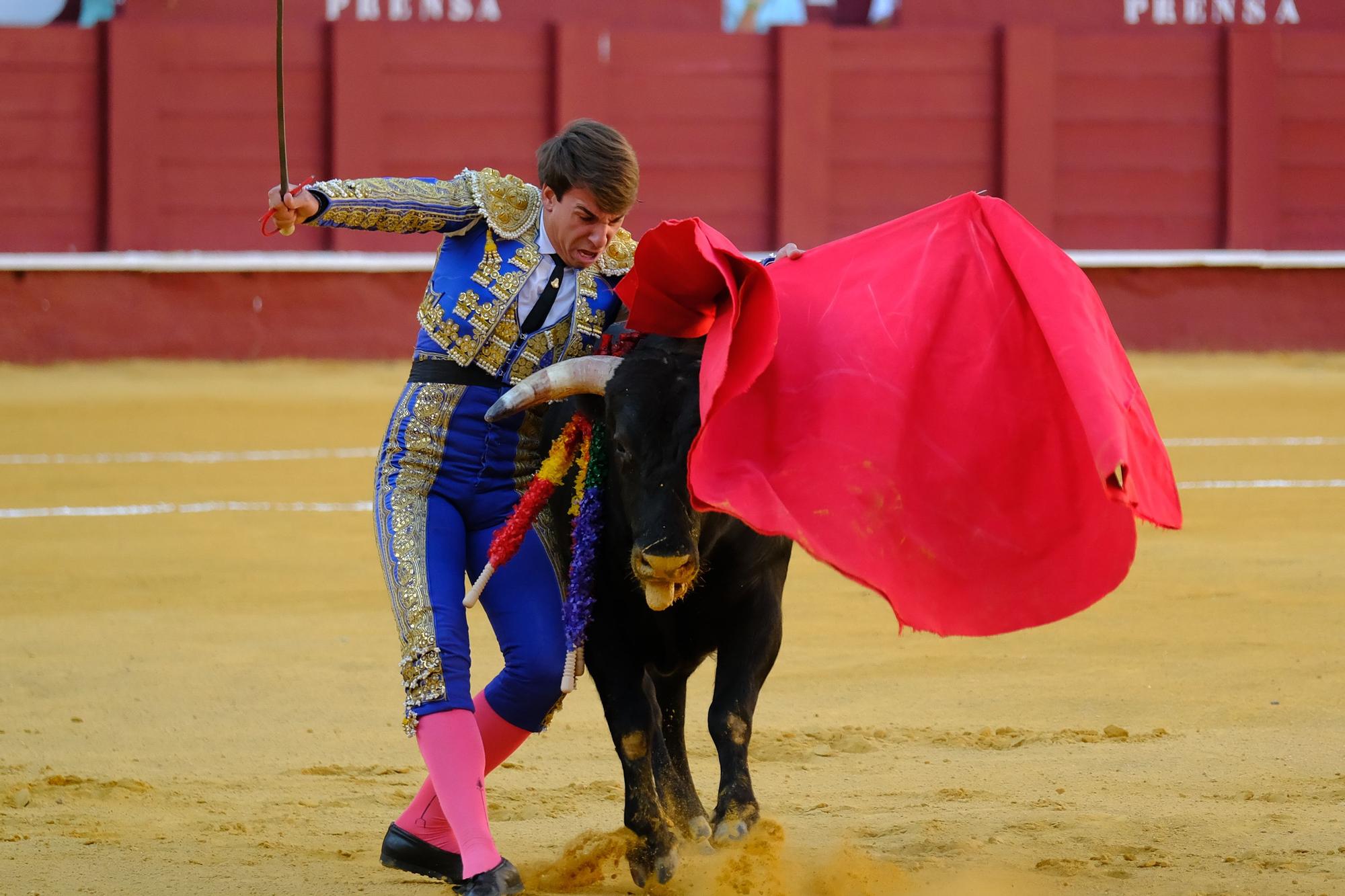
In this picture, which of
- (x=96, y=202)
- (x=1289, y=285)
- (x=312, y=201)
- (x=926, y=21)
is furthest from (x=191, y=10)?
(x=312, y=201)

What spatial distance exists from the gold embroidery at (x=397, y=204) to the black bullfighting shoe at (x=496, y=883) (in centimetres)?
92

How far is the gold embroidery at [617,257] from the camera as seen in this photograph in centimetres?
280

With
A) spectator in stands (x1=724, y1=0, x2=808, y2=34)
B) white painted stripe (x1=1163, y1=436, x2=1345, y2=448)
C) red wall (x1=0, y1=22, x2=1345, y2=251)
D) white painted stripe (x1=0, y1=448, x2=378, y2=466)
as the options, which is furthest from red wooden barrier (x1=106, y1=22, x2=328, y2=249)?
white painted stripe (x1=1163, y1=436, x2=1345, y2=448)

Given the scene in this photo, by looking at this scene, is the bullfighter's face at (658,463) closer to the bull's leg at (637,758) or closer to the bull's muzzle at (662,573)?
the bull's muzzle at (662,573)

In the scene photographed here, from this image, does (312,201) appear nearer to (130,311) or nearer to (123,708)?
(123,708)

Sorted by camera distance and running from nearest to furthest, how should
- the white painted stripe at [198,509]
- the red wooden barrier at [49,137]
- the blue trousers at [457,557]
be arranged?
the blue trousers at [457,557]
the white painted stripe at [198,509]
the red wooden barrier at [49,137]

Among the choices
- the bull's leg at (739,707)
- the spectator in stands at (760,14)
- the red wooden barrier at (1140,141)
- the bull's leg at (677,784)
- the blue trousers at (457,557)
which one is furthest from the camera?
the red wooden barrier at (1140,141)

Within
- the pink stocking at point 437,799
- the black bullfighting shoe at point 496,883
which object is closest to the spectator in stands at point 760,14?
the pink stocking at point 437,799

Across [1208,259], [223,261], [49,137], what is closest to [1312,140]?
[1208,259]

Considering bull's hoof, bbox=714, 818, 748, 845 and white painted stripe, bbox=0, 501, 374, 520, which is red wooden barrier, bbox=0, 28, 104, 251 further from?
bull's hoof, bbox=714, 818, 748, 845

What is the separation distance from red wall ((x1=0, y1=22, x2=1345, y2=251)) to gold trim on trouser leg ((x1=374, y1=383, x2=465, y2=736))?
883 centimetres

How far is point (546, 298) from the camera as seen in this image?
2717 millimetres

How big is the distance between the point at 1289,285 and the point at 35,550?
29.0 feet

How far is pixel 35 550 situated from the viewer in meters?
6.05
